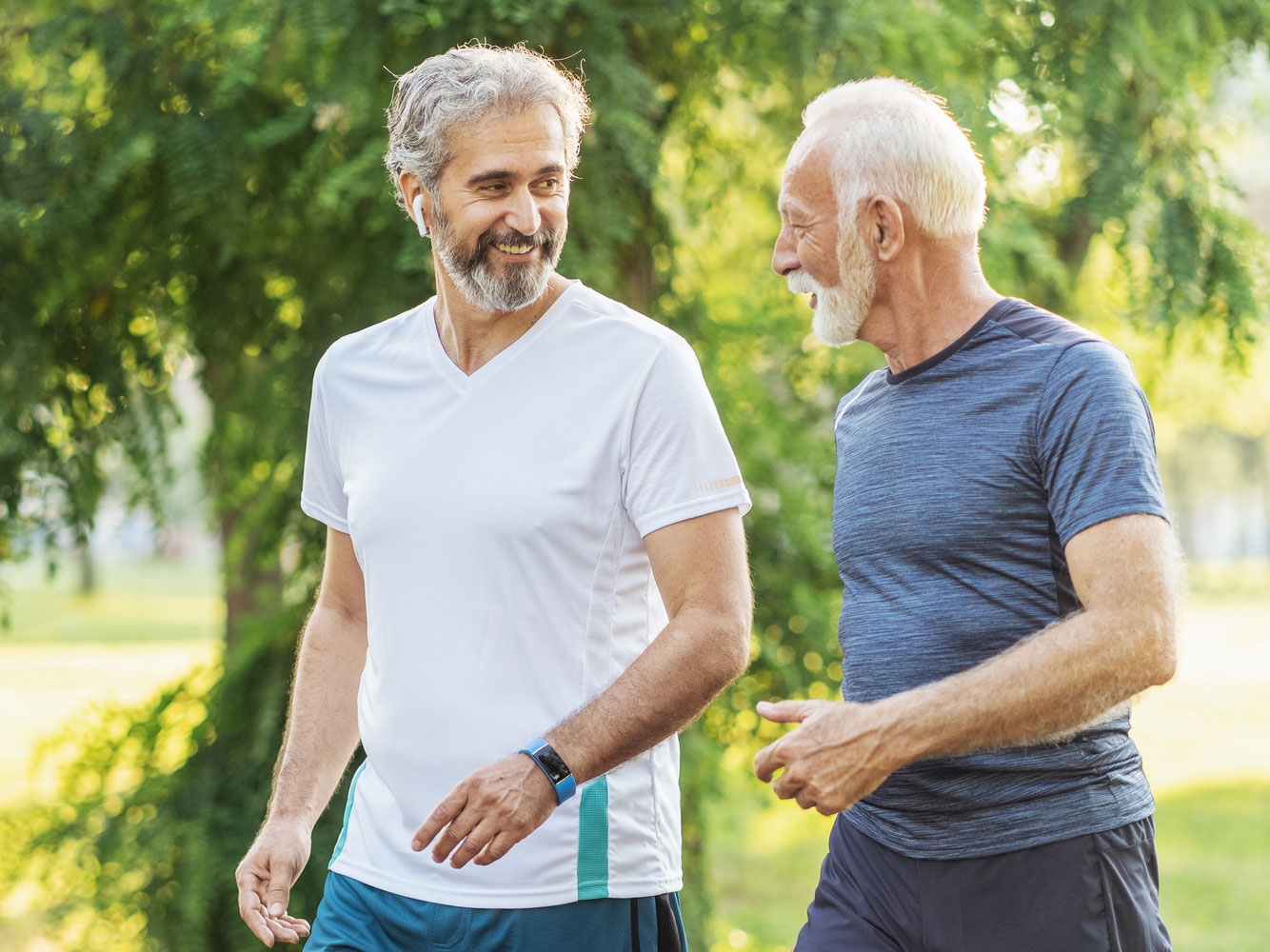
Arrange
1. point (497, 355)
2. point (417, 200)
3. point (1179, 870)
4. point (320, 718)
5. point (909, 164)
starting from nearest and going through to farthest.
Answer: point (909, 164)
point (497, 355)
point (417, 200)
point (320, 718)
point (1179, 870)

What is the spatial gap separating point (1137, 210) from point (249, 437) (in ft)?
9.63

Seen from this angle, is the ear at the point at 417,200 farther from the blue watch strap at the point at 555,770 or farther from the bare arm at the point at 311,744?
the blue watch strap at the point at 555,770

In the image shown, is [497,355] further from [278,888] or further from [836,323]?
[278,888]

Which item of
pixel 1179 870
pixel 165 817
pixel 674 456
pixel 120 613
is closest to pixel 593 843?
pixel 674 456

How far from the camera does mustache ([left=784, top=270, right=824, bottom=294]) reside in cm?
231

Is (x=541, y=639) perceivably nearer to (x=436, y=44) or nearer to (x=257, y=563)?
(x=436, y=44)

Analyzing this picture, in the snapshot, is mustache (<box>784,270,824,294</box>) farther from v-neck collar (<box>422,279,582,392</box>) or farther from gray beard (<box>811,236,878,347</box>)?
v-neck collar (<box>422,279,582,392</box>)

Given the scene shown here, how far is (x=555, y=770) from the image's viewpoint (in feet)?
6.46

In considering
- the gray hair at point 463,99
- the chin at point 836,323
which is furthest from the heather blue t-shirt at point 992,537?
the gray hair at point 463,99

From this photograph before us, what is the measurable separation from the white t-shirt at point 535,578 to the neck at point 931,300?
35 cm

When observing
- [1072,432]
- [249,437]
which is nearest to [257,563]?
[249,437]

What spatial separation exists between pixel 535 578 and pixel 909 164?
915mm

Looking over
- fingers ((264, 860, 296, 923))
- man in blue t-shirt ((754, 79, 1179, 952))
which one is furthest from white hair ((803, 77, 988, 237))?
fingers ((264, 860, 296, 923))

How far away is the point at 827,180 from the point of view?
2254 mm
